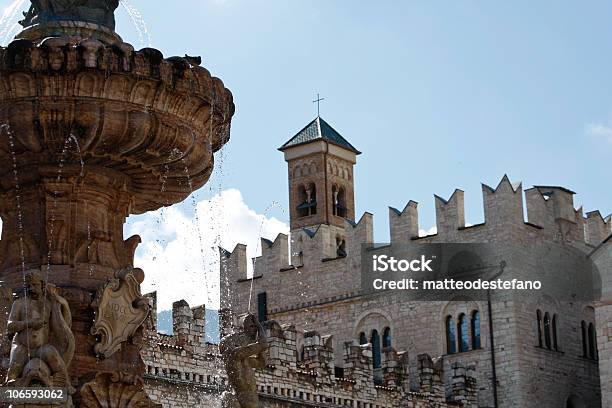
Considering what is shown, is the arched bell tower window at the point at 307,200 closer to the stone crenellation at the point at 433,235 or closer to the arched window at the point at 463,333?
the stone crenellation at the point at 433,235

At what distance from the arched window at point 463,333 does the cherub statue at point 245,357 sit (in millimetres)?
27031

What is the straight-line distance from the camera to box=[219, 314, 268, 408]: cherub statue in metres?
A: 10.3

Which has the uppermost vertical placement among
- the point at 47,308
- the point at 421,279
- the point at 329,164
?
the point at 329,164

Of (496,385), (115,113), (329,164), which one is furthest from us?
(329,164)

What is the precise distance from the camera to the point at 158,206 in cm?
1079

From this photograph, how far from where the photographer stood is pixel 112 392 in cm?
907

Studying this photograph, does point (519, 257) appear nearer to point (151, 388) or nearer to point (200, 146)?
point (151, 388)

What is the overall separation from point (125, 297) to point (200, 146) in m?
1.34

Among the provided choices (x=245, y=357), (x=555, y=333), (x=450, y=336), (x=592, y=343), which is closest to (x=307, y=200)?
(x=450, y=336)

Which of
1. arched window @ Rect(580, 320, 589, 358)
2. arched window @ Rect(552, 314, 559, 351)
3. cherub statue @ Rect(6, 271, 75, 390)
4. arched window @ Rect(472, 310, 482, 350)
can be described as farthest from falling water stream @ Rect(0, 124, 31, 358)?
arched window @ Rect(580, 320, 589, 358)

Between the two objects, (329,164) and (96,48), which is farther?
(329,164)

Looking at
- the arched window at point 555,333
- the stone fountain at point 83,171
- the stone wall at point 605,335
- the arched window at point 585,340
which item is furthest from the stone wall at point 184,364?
the stone fountain at point 83,171

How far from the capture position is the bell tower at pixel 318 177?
163 feet

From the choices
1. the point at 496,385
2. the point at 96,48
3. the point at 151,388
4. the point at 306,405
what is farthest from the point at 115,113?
the point at 496,385
